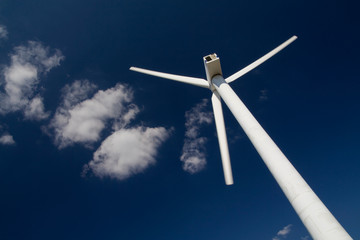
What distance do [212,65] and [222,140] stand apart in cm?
791

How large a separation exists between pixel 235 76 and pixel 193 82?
4.71 m

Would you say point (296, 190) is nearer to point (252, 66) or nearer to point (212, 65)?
point (212, 65)

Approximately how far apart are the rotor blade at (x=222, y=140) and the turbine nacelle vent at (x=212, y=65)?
221 centimetres

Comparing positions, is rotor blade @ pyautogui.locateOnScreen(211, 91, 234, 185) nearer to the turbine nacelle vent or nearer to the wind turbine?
the wind turbine

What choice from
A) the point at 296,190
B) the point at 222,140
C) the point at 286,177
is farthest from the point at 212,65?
the point at 296,190

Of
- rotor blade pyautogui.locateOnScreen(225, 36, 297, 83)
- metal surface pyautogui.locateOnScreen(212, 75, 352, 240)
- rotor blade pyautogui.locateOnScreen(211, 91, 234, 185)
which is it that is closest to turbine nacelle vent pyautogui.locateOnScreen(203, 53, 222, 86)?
rotor blade pyautogui.locateOnScreen(225, 36, 297, 83)

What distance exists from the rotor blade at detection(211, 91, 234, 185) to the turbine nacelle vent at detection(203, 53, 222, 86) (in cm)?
221

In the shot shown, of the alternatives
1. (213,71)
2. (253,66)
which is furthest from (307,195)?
(253,66)

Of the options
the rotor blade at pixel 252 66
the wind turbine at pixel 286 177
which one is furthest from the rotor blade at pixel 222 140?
the rotor blade at pixel 252 66

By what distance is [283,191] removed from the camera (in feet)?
33.5

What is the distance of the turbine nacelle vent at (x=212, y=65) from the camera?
2023 cm

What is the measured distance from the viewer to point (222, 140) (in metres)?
17.2

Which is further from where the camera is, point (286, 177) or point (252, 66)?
point (252, 66)

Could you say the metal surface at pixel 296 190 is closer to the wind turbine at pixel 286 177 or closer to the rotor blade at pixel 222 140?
the wind turbine at pixel 286 177
